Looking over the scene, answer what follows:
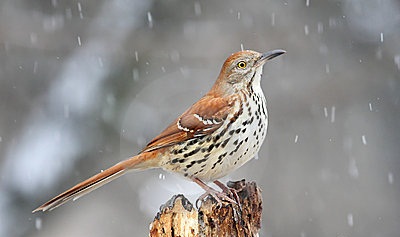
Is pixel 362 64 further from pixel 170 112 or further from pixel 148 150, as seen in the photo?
pixel 148 150

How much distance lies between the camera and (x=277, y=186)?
663 centimetres

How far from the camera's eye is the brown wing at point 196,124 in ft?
13.2

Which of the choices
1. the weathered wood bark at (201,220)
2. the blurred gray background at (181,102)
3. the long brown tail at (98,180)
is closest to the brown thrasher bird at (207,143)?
the long brown tail at (98,180)

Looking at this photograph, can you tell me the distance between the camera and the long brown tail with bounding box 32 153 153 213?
3.80 m

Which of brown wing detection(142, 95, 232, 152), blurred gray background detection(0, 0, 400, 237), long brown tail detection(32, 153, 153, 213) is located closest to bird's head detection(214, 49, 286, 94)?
brown wing detection(142, 95, 232, 152)

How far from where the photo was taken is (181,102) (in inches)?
284

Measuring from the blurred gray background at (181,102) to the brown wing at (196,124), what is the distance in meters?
2.26

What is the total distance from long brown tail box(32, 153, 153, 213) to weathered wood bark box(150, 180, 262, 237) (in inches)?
22.7

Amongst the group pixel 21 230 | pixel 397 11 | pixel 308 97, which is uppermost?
pixel 397 11

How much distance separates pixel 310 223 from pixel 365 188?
600 millimetres

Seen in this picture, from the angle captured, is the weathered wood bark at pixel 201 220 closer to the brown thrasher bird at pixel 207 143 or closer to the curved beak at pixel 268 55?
the brown thrasher bird at pixel 207 143

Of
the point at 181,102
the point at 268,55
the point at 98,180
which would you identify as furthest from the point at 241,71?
the point at 181,102

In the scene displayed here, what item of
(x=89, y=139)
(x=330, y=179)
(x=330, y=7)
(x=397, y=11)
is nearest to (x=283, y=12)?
(x=330, y=7)

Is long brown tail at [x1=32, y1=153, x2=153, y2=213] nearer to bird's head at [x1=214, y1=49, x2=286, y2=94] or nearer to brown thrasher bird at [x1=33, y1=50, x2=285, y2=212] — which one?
brown thrasher bird at [x1=33, y1=50, x2=285, y2=212]
